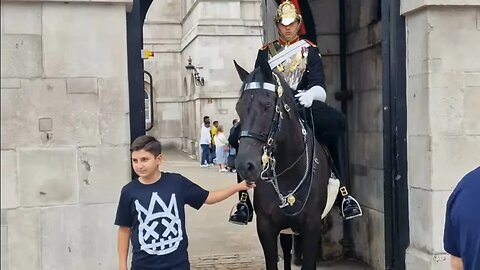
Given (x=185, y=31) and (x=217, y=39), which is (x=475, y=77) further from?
(x=185, y=31)

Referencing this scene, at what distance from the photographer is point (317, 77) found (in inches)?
216

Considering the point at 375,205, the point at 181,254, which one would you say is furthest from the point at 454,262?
the point at 375,205

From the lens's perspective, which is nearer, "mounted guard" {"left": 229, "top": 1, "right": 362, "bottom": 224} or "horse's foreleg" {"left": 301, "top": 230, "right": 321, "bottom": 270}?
"horse's foreleg" {"left": 301, "top": 230, "right": 321, "bottom": 270}

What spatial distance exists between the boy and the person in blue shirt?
1.64m

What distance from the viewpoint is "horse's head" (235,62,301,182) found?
4086 millimetres

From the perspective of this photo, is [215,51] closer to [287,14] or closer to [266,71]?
[287,14]

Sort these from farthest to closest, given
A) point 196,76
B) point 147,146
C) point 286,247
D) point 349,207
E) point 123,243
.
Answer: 1. point 196,76
2. point 286,247
3. point 349,207
4. point 123,243
5. point 147,146

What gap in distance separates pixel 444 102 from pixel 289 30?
136 cm

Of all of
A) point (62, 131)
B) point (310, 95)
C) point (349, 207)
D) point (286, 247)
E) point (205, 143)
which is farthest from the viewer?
point (205, 143)

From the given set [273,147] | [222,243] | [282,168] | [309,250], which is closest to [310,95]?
[282,168]

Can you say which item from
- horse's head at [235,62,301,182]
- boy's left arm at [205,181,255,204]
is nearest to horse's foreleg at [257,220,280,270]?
horse's head at [235,62,301,182]

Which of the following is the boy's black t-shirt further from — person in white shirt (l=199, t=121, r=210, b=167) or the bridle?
person in white shirt (l=199, t=121, r=210, b=167)

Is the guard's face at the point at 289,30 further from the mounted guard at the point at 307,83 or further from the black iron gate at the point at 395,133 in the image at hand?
the black iron gate at the point at 395,133

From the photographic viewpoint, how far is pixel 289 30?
5.63m
